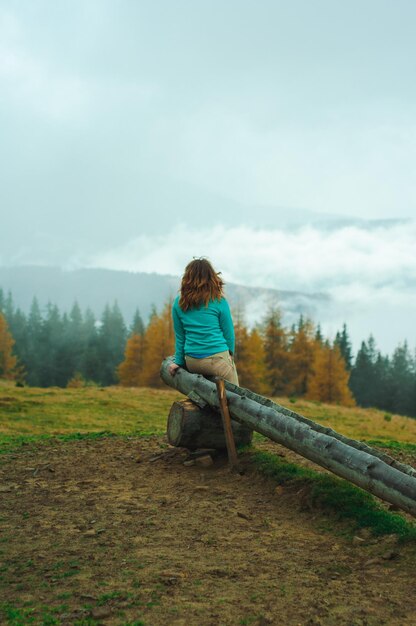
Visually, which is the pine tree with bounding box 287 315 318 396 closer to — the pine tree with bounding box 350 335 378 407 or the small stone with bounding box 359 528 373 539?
the pine tree with bounding box 350 335 378 407

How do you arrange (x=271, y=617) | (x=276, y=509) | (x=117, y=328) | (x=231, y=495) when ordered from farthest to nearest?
(x=117, y=328)
(x=231, y=495)
(x=276, y=509)
(x=271, y=617)

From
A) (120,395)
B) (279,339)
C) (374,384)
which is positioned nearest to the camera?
(120,395)

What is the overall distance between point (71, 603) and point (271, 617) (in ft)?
5.09

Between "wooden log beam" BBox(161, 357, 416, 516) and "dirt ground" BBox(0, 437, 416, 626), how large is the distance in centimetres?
55

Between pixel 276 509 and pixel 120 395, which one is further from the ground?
pixel 276 509

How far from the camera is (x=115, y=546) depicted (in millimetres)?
5820

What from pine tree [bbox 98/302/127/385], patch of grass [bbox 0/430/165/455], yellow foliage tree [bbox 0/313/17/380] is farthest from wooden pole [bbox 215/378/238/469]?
pine tree [bbox 98/302/127/385]

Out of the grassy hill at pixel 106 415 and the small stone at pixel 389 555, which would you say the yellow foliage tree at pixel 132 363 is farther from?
the small stone at pixel 389 555

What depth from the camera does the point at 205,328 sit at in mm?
9133

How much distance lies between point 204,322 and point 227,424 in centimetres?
162

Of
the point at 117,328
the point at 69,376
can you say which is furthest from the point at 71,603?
the point at 117,328

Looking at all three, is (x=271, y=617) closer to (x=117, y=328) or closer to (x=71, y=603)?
(x=71, y=603)

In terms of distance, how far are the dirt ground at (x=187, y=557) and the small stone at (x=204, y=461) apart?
1.01 ft

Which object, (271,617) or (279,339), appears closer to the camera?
(271,617)
